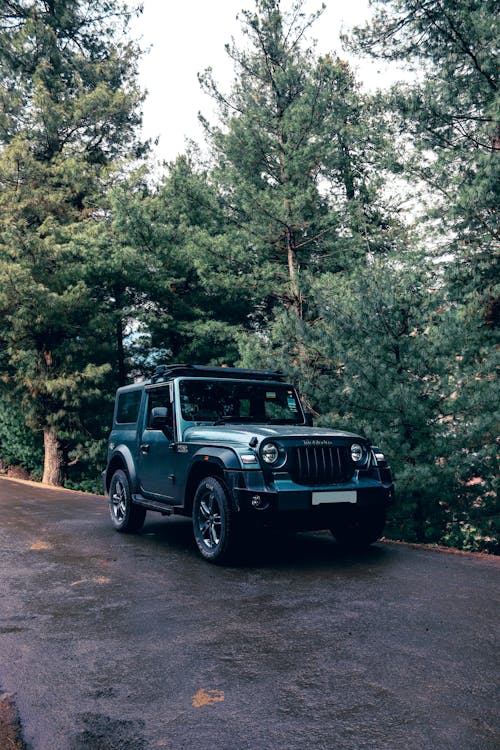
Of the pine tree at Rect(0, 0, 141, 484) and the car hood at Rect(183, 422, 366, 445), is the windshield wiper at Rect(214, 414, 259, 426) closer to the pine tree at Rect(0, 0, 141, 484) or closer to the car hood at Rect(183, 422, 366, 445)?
the car hood at Rect(183, 422, 366, 445)

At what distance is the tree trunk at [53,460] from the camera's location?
69.3 ft

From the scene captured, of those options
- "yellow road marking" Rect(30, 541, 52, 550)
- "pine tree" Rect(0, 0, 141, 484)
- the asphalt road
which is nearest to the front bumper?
the asphalt road

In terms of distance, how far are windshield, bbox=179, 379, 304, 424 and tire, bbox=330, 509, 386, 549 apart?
151 cm

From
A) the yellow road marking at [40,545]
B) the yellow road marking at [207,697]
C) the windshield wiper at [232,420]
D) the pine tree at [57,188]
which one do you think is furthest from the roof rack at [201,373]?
the pine tree at [57,188]

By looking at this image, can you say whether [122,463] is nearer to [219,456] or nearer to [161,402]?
[161,402]

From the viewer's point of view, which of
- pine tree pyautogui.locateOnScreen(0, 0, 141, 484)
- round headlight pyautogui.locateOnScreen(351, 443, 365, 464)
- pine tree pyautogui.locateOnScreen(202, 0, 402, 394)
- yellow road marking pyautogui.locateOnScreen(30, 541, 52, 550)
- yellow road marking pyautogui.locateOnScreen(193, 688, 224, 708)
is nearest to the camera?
yellow road marking pyautogui.locateOnScreen(193, 688, 224, 708)

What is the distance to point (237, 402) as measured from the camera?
8102 millimetres

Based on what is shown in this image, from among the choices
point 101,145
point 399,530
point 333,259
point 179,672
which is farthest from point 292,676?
point 101,145

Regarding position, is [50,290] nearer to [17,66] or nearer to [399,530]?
[17,66]

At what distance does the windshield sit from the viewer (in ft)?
25.9

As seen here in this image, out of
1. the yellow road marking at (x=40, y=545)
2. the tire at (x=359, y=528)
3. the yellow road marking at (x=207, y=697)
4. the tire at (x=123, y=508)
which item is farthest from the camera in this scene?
the tire at (x=123, y=508)

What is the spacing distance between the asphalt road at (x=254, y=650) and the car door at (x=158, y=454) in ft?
2.70

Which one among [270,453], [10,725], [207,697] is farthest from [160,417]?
[10,725]

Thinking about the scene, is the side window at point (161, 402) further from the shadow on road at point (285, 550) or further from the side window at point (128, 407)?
the shadow on road at point (285, 550)
